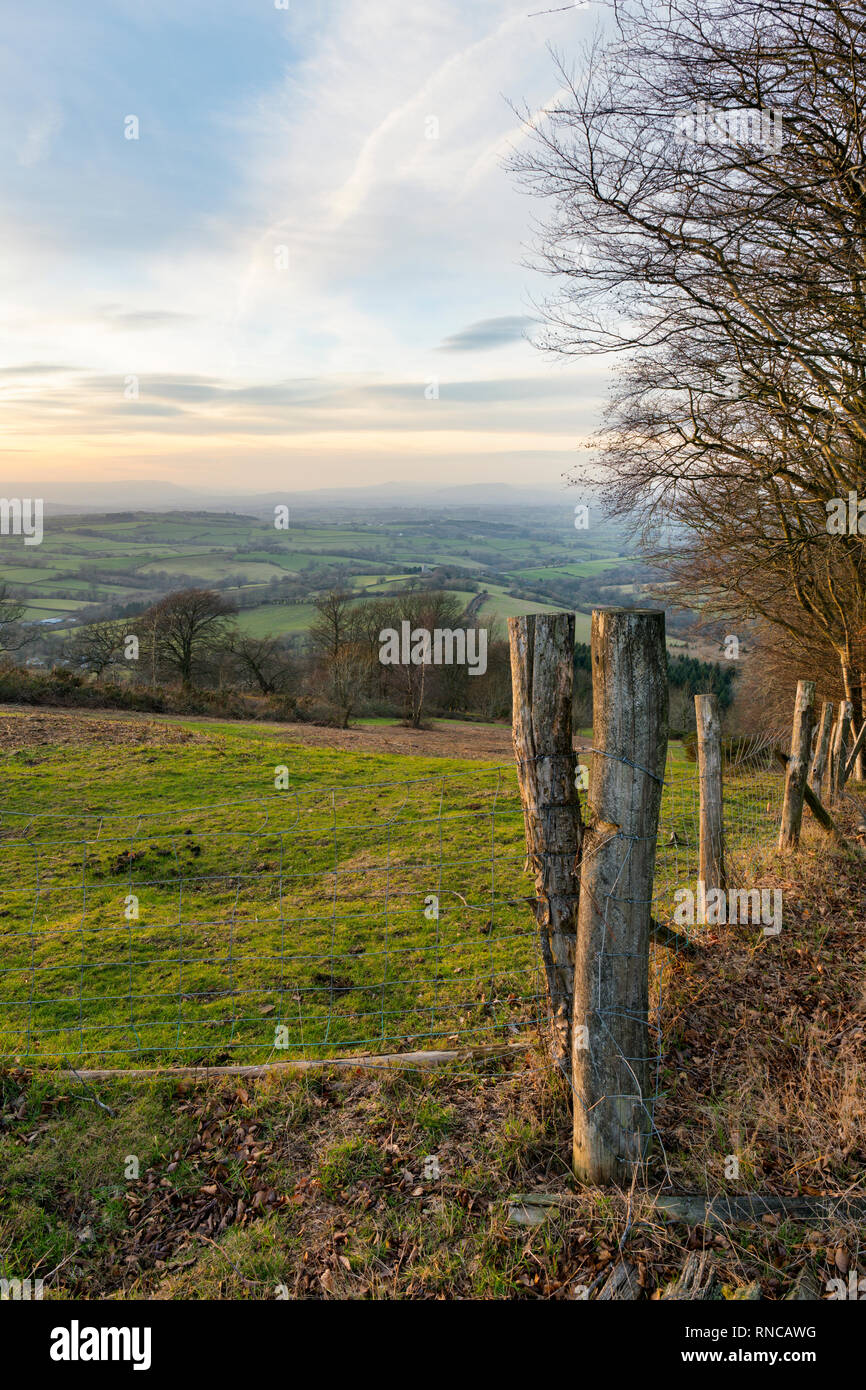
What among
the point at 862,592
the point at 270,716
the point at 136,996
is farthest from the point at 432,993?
the point at 270,716

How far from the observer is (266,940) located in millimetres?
6715

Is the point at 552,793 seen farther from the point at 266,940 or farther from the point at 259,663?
the point at 259,663

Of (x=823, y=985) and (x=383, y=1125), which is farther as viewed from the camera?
(x=823, y=985)

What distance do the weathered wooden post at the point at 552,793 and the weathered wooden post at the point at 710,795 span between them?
9.35ft

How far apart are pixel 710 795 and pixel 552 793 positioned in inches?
119

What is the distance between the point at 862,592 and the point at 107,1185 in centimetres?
1603

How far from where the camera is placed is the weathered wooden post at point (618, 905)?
10.8 feet

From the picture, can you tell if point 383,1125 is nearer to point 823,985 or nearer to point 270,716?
point 823,985

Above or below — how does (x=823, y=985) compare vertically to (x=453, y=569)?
below

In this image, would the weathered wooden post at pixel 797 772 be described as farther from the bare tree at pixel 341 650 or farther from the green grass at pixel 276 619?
the green grass at pixel 276 619

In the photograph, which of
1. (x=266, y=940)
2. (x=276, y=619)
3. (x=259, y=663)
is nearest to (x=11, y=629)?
(x=259, y=663)

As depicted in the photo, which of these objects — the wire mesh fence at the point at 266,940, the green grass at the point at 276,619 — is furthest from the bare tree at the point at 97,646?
the wire mesh fence at the point at 266,940

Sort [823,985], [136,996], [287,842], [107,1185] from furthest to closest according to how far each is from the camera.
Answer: [287,842], [136,996], [823,985], [107,1185]

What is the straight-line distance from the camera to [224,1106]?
4.27 meters
